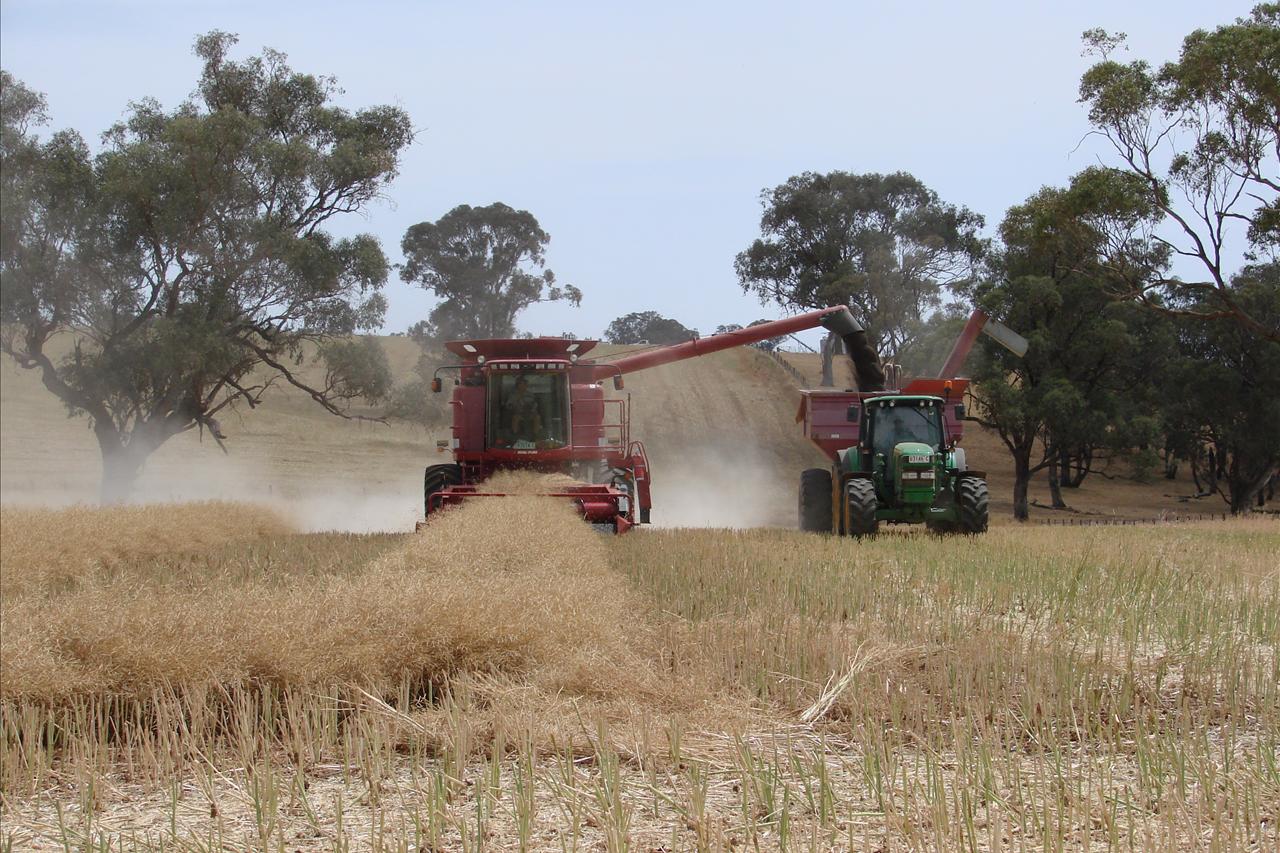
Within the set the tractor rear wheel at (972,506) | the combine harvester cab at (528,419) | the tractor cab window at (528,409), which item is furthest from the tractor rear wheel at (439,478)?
the tractor rear wheel at (972,506)

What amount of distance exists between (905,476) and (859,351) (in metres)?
6.62

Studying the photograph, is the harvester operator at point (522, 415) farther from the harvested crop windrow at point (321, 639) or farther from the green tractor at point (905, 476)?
the harvested crop windrow at point (321, 639)

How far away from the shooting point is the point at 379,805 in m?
3.95

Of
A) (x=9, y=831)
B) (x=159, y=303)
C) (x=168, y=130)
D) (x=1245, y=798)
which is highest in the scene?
(x=168, y=130)

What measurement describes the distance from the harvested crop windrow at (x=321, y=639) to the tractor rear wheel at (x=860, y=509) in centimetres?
767

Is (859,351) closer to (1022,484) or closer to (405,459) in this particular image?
(1022,484)

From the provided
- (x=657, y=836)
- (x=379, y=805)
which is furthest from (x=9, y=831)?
(x=657, y=836)

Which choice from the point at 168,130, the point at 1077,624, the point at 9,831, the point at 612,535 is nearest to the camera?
the point at 9,831

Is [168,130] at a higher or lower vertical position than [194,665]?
higher

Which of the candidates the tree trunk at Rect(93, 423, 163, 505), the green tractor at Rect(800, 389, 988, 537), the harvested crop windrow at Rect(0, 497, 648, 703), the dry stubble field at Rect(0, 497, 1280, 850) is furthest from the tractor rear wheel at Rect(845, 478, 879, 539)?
the tree trunk at Rect(93, 423, 163, 505)

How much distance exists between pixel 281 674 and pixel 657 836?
7.67 feet

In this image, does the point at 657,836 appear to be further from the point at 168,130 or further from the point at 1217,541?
the point at 168,130

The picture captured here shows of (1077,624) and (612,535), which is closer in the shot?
(1077,624)

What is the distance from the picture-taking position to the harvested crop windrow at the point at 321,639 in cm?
521
